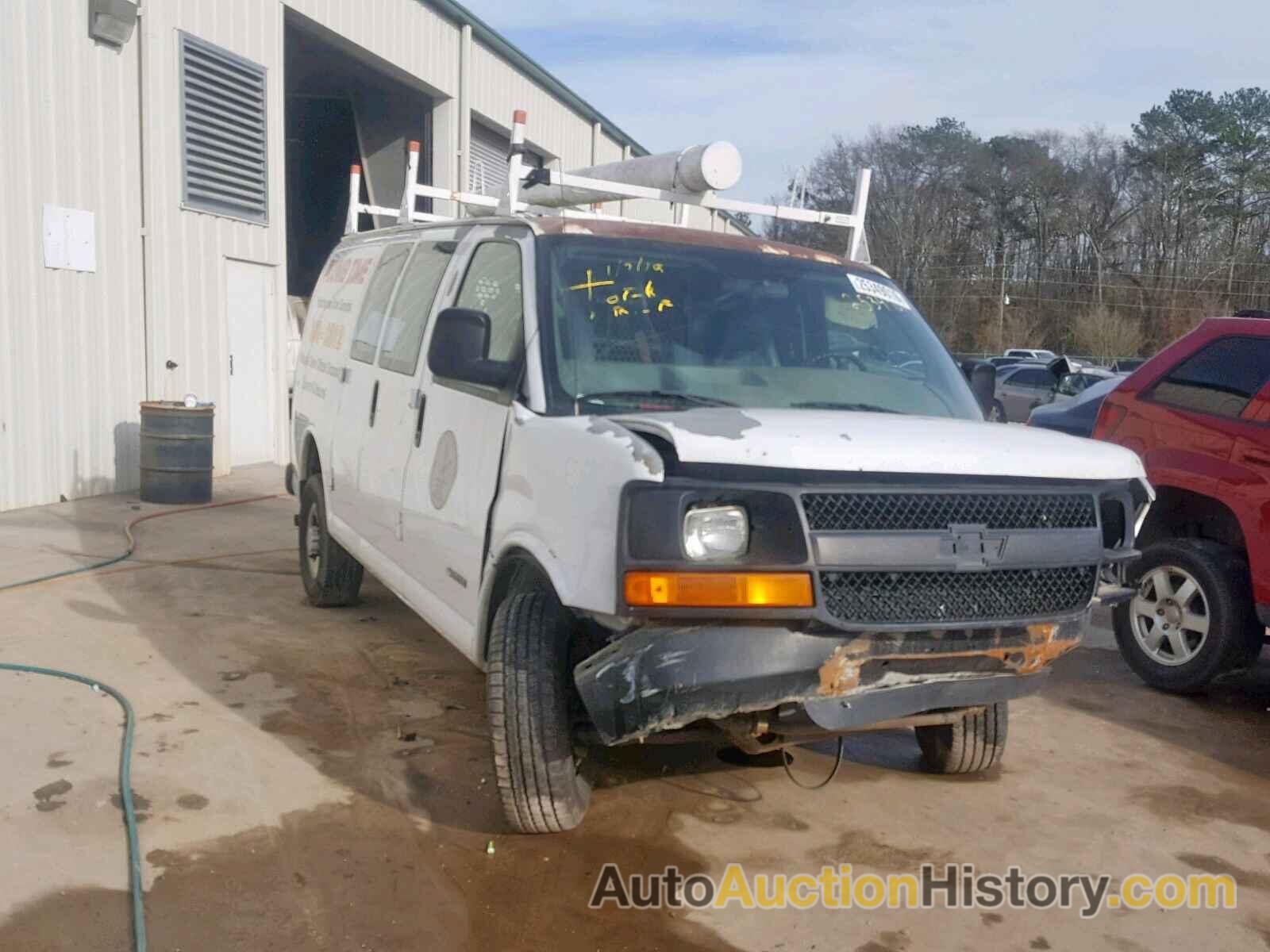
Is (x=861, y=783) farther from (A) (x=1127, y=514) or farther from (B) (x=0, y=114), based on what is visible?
(B) (x=0, y=114)

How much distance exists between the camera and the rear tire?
15.5 ft

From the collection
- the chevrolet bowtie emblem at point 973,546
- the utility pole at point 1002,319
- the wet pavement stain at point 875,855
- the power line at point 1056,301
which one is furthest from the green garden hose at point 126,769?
the utility pole at point 1002,319

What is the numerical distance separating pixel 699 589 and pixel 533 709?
0.81 m

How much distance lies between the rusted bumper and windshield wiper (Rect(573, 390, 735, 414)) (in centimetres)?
88

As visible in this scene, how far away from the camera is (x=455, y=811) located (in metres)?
4.27

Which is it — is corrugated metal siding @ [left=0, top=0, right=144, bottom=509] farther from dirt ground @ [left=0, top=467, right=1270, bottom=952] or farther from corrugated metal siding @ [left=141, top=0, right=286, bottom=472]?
dirt ground @ [left=0, top=467, right=1270, bottom=952]

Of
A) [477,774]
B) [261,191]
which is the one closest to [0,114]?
[261,191]

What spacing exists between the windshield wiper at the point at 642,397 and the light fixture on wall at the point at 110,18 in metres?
8.69

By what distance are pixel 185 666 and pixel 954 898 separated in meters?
3.83

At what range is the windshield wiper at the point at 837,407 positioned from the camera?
4.13 m

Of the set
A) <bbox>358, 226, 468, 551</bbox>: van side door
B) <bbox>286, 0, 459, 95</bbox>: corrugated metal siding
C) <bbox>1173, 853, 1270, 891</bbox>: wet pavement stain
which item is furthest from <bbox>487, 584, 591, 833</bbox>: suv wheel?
<bbox>286, 0, 459, 95</bbox>: corrugated metal siding

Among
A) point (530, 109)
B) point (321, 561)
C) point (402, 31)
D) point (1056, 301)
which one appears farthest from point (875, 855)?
point (1056, 301)

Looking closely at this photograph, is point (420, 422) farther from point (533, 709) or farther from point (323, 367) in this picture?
point (323, 367)

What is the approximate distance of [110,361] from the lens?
36.2 feet
